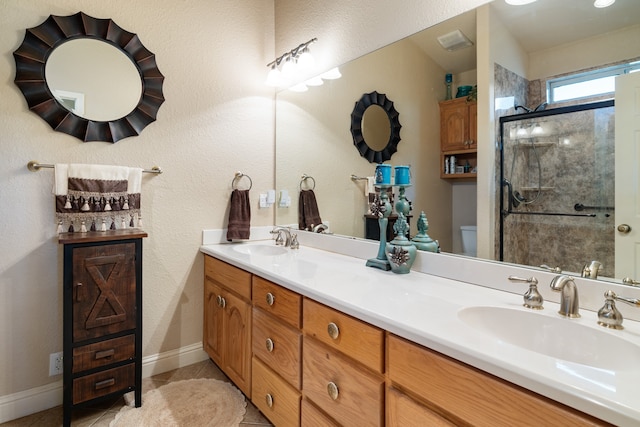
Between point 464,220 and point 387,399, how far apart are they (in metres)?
0.80

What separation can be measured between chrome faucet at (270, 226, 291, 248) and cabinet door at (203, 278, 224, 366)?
1.68ft

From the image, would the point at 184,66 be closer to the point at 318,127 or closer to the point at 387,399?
the point at 318,127

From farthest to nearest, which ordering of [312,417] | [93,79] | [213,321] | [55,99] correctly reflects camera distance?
[213,321]
[93,79]
[55,99]
[312,417]

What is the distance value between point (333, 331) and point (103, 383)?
132cm

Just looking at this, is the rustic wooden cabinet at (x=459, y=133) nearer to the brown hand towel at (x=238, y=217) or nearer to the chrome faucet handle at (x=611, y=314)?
the chrome faucet handle at (x=611, y=314)

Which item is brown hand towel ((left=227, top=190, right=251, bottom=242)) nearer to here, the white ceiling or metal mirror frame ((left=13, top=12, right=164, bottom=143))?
metal mirror frame ((left=13, top=12, right=164, bottom=143))

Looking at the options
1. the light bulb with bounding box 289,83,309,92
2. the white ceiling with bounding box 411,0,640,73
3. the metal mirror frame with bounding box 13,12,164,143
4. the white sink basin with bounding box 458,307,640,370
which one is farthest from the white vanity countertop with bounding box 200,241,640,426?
the light bulb with bounding box 289,83,309,92

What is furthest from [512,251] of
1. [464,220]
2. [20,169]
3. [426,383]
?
[20,169]

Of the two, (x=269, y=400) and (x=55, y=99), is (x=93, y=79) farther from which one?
(x=269, y=400)

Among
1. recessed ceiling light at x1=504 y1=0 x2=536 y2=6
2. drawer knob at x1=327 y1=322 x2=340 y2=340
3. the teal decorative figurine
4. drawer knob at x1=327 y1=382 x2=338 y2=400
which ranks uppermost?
recessed ceiling light at x1=504 y1=0 x2=536 y2=6

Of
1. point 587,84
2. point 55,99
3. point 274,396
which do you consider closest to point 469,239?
point 587,84

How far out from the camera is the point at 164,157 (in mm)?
2094

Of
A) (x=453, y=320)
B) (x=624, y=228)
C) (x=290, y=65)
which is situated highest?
(x=290, y=65)

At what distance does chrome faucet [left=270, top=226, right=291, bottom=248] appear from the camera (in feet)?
7.39
